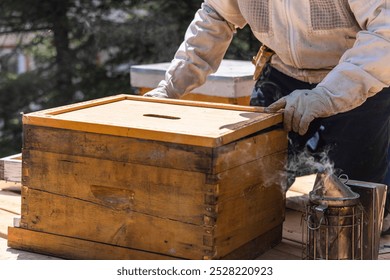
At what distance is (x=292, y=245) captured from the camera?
2.96 meters

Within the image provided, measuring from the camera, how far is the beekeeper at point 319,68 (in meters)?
2.78

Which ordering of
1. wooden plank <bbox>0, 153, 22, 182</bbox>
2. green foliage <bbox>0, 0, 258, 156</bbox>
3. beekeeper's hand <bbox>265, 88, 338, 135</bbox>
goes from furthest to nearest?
1. green foliage <bbox>0, 0, 258, 156</bbox>
2. wooden plank <bbox>0, 153, 22, 182</bbox>
3. beekeeper's hand <bbox>265, 88, 338, 135</bbox>

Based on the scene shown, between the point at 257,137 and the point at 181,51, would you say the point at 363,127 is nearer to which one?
the point at 257,137

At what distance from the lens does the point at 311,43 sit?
3.07 metres

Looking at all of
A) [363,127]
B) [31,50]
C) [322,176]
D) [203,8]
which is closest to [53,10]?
[31,50]

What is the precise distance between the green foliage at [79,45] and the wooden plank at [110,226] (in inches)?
190

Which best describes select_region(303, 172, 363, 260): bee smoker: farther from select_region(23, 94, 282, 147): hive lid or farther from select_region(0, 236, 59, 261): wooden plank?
select_region(0, 236, 59, 261): wooden plank

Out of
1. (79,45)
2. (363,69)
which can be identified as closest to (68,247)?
(363,69)

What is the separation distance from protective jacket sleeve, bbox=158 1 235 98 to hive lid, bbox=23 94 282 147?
0.29 meters

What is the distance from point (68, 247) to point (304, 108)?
3.06 ft

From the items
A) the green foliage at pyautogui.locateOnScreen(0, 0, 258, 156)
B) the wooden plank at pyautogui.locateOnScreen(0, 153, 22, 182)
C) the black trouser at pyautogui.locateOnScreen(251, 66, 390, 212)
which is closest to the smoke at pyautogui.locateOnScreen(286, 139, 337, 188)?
the black trouser at pyautogui.locateOnScreen(251, 66, 390, 212)

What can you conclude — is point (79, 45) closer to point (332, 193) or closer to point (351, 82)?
point (351, 82)

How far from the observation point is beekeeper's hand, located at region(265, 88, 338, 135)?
2.73 m

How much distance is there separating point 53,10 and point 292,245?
210 inches
